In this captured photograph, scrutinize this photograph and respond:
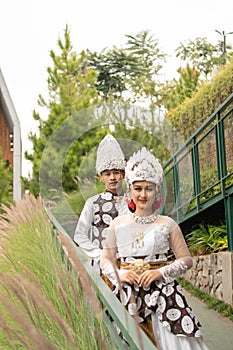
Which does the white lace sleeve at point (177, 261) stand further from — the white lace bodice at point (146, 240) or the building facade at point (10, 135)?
the building facade at point (10, 135)

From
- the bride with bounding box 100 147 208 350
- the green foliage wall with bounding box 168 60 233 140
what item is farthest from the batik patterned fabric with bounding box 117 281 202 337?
the green foliage wall with bounding box 168 60 233 140

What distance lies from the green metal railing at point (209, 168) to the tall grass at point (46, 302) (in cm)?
218

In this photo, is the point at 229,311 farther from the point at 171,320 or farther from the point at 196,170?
the point at 171,320

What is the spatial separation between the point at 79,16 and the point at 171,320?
41.5 metres

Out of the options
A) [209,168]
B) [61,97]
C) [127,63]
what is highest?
[127,63]

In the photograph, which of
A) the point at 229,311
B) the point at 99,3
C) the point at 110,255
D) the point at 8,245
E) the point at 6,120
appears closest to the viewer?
the point at 110,255

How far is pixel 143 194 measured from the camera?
3.47 m

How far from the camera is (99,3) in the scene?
47.3m

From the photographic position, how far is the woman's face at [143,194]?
137 inches

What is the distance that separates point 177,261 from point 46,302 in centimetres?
209

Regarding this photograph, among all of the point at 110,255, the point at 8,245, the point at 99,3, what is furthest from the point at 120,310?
the point at 99,3

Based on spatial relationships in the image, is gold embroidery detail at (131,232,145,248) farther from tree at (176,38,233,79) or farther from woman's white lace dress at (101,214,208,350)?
tree at (176,38,233,79)

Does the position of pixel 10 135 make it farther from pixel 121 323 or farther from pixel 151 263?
pixel 121 323

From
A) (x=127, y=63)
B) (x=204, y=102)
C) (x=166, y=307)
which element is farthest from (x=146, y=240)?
(x=127, y=63)
